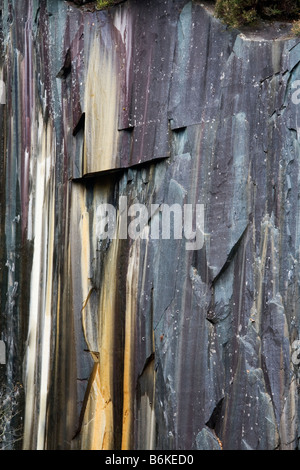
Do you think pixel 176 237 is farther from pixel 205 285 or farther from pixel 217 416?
pixel 217 416

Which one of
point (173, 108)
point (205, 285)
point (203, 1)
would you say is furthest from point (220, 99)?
point (205, 285)

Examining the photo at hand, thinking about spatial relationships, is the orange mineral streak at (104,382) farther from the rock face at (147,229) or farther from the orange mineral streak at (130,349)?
the orange mineral streak at (130,349)

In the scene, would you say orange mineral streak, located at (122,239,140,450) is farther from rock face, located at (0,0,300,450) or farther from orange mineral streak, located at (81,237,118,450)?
orange mineral streak, located at (81,237,118,450)

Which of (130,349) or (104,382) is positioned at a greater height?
(130,349)

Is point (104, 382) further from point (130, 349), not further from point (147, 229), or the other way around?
point (147, 229)

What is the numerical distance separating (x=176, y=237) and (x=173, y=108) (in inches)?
62.4

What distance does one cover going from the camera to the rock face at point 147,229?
9.71 meters

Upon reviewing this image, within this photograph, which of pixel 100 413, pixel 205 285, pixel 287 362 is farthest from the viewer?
pixel 100 413

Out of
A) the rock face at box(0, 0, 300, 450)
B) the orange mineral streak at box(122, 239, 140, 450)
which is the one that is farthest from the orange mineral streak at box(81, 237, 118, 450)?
the orange mineral streak at box(122, 239, 140, 450)

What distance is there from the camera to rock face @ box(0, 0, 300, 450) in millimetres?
9711

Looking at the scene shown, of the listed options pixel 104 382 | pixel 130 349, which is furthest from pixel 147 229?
pixel 104 382

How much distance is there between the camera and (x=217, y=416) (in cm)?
987

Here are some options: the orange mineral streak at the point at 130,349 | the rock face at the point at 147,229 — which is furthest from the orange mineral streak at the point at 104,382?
the orange mineral streak at the point at 130,349

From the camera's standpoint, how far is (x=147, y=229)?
10812 mm
